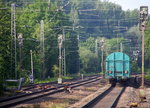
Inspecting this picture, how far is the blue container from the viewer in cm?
3412

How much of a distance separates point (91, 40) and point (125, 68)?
72.3m

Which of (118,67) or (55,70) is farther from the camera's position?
(55,70)

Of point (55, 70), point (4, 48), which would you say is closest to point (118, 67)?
point (4, 48)

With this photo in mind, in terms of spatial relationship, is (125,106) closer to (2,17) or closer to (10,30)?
(10,30)

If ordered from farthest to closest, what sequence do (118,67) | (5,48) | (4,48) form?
(5,48), (4,48), (118,67)

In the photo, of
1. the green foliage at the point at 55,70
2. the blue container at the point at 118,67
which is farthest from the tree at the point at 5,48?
the green foliage at the point at 55,70

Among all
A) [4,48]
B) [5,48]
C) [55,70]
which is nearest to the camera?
[4,48]

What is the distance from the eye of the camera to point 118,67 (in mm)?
34594

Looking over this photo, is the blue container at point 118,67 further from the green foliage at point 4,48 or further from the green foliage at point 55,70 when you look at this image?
the green foliage at point 55,70

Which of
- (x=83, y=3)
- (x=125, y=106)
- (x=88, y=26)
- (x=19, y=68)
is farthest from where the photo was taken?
(x=83, y=3)

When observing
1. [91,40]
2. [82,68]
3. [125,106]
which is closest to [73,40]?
[82,68]

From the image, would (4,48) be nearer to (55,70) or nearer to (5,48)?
(5,48)

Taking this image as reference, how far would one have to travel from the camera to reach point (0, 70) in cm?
3409

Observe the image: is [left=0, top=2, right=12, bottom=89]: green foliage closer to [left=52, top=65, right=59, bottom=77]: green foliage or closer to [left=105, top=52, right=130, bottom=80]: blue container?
[left=105, top=52, right=130, bottom=80]: blue container
